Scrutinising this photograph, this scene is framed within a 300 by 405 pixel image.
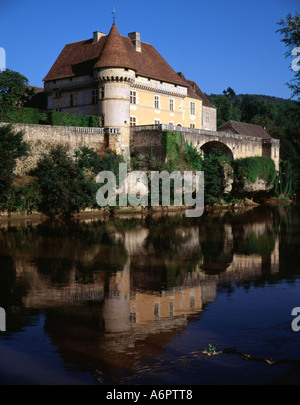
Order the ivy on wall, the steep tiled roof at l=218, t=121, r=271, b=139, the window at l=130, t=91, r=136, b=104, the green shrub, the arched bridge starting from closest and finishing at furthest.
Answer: the ivy on wall
the arched bridge
the window at l=130, t=91, r=136, b=104
the green shrub
the steep tiled roof at l=218, t=121, r=271, b=139

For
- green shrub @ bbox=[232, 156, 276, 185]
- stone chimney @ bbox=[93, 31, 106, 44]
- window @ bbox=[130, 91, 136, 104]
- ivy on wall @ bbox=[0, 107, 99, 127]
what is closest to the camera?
ivy on wall @ bbox=[0, 107, 99, 127]

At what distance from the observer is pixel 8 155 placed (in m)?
28.3

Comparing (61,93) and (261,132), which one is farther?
(261,132)

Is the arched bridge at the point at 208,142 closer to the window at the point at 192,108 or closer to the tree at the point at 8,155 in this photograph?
the window at the point at 192,108

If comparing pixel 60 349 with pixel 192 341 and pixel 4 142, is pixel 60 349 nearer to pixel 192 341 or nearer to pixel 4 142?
pixel 192 341

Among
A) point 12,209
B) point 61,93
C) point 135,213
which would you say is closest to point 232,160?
point 135,213

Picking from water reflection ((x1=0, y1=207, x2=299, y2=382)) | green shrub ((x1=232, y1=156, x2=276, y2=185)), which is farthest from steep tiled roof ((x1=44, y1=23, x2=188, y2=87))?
water reflection ((x1=0, y1=207, x2=299, y2=382))

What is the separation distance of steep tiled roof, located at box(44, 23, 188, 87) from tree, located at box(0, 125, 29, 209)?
32.1 ft

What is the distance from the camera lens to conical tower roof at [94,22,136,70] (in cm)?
3488

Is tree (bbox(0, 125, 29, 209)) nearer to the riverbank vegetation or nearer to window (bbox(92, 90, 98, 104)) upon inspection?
the riverbank vegetation

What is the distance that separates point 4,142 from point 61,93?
13027mm

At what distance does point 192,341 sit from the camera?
8.95 m

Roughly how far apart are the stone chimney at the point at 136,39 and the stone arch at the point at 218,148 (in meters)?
10.2
